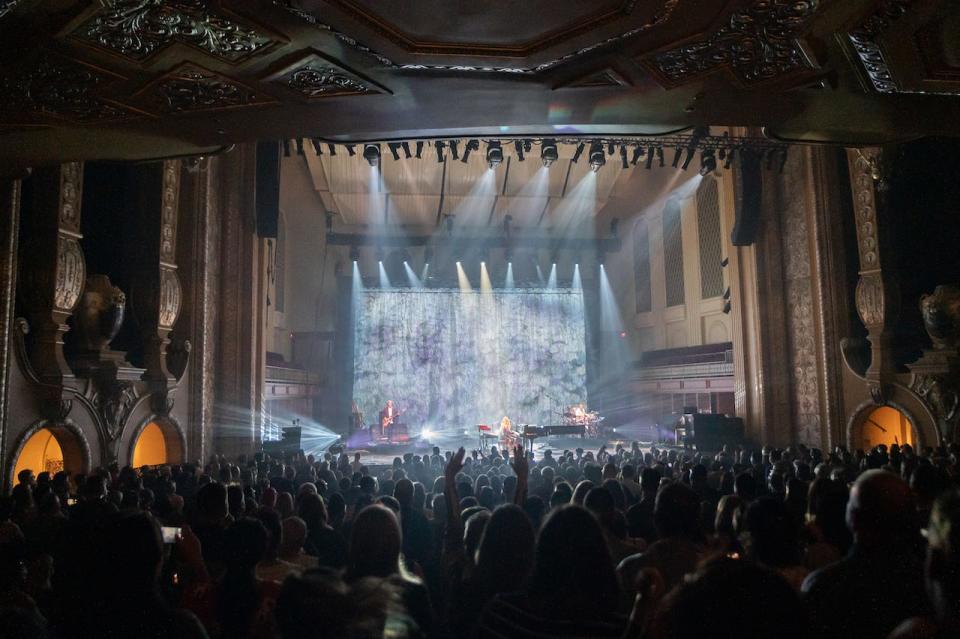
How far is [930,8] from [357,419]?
23.0 meters

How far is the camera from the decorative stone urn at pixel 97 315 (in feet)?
33.7

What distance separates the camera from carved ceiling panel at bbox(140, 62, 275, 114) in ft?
17.3

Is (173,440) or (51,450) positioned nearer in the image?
(51,450)

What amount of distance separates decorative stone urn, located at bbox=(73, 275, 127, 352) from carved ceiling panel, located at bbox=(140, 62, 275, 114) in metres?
5.61

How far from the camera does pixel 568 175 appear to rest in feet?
88.9

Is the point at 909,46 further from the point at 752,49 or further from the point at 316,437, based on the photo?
the point at 316,437

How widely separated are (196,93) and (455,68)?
6.98 feet

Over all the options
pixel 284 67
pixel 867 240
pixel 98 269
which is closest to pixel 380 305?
pixel 98 269

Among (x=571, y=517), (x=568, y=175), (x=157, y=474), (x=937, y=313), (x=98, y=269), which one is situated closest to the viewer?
(x=571, y=517)

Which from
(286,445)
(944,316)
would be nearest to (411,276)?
(286,445)

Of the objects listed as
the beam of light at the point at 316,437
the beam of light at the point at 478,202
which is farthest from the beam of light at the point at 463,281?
the beam of light at the point at 316,437

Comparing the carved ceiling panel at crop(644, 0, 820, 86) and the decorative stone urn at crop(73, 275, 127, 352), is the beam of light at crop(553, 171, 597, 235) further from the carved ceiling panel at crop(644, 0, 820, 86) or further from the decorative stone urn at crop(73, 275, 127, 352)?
the carved ceiling panel at crop(644, 0, 820, 86)

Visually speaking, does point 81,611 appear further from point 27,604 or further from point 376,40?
point 376,40

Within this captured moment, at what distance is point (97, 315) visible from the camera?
10.4 m
